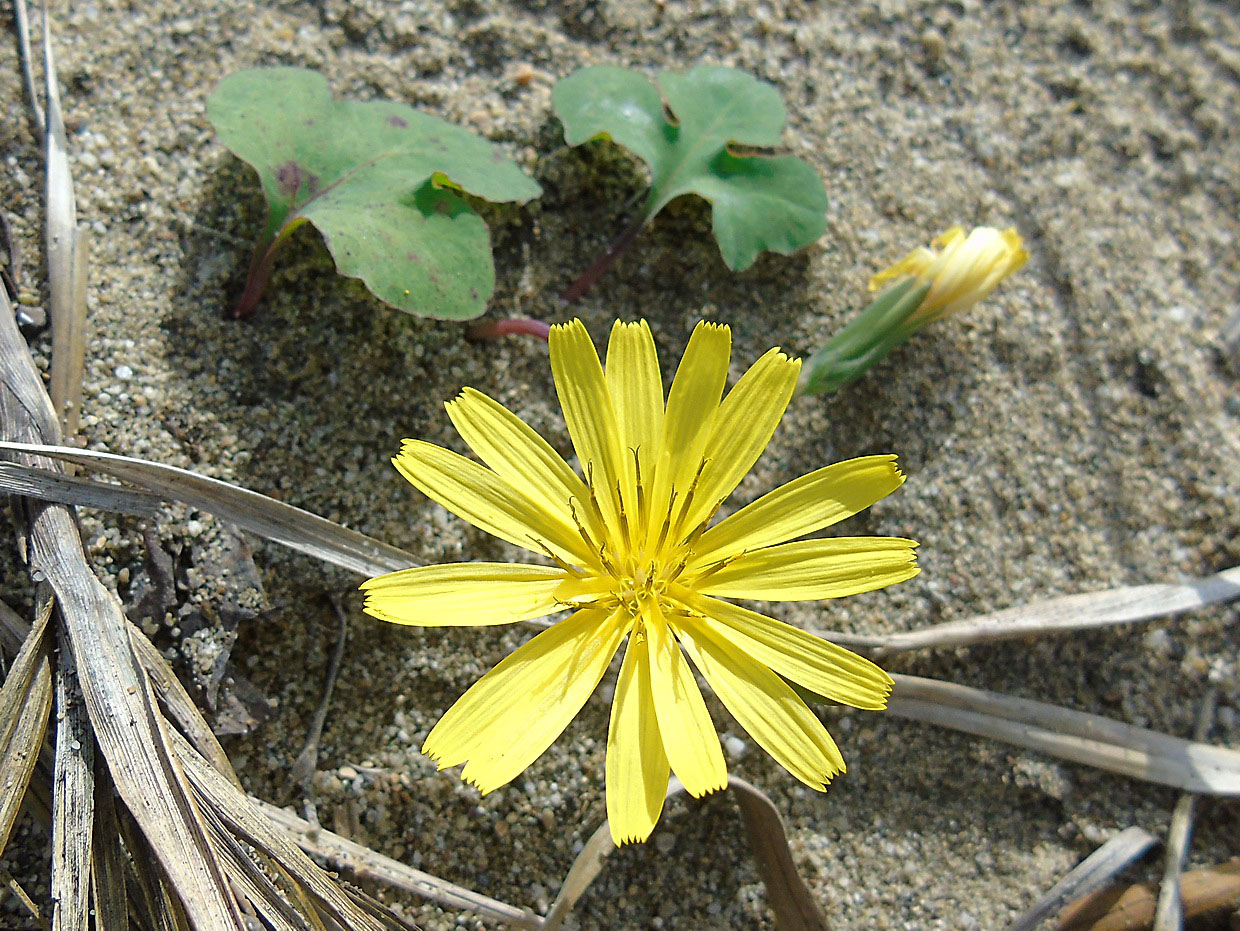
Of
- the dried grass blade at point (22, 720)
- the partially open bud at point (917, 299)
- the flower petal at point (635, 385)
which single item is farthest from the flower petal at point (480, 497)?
the partially open bud at point (917, 299)

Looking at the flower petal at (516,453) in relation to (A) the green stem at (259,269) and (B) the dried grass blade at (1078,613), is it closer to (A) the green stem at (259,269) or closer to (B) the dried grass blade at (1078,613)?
(A) the green stem at (259,269)

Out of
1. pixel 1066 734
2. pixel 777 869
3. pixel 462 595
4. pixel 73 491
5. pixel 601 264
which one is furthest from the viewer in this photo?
pixel 601 264

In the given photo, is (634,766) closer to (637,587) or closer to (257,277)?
(637,587)

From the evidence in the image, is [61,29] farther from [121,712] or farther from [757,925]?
[757,925]

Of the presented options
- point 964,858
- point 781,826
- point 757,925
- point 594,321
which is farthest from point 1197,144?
point 757,925

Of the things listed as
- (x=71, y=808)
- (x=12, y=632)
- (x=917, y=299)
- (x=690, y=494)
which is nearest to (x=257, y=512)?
(x=12, y=632)
